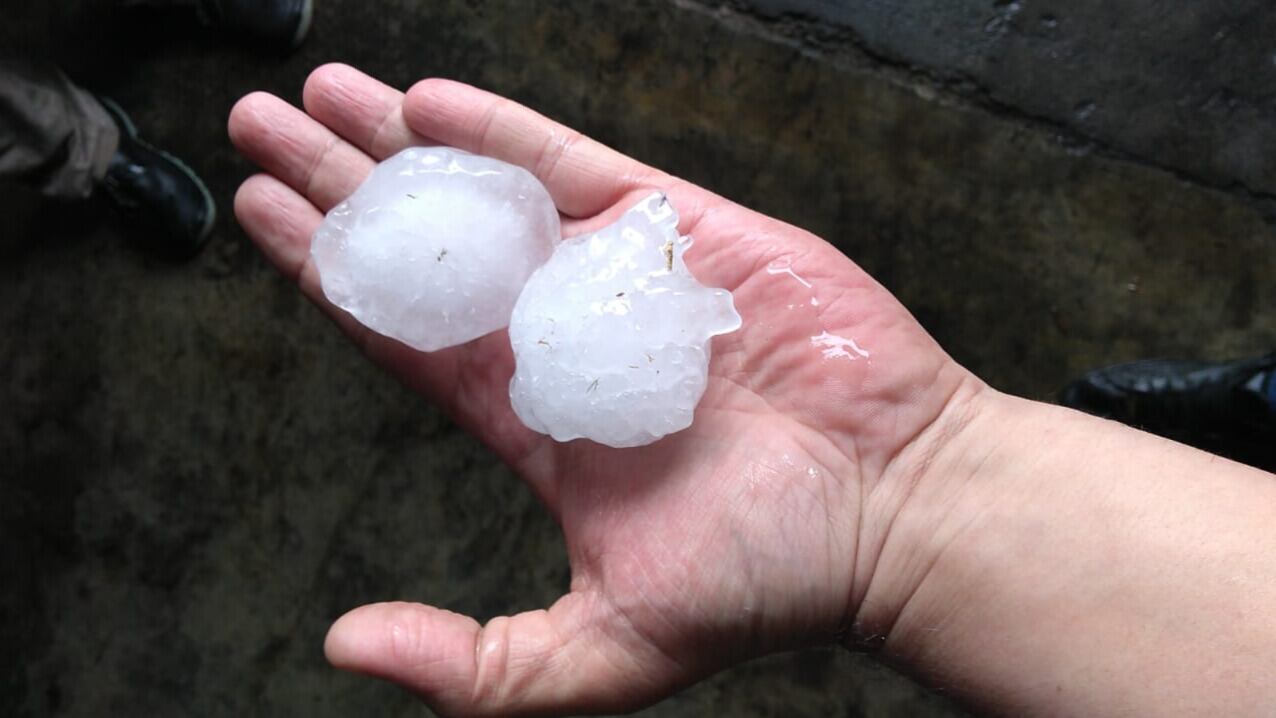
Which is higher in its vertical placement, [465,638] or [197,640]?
[465,638]

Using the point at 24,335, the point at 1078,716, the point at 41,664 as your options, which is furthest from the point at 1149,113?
the point at 41,664

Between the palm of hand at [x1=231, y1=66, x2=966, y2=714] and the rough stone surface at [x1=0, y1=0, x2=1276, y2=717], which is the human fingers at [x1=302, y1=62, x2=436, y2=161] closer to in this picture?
the palm of hand at [x1=231, y1=66, x2=966, y2=714]

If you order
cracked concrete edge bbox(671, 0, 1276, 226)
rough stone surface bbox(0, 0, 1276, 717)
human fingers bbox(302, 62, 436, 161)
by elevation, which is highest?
cracked concrete edge bbox(671, 0, 1276, 226)

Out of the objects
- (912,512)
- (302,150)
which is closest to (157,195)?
(302,150)

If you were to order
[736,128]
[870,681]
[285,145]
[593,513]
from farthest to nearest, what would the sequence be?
[736,128] → [870,681] → [285,145] → [593,513]

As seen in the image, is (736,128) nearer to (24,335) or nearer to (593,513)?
(593,513)

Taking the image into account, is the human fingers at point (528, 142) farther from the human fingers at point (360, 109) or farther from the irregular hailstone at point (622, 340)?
the irregular hailstone at point (622, 340)

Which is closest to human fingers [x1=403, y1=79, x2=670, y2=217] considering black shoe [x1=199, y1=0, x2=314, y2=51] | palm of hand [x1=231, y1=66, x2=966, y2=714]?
palm of hand [x1=231, y1=66, x2=966, y2=714]
